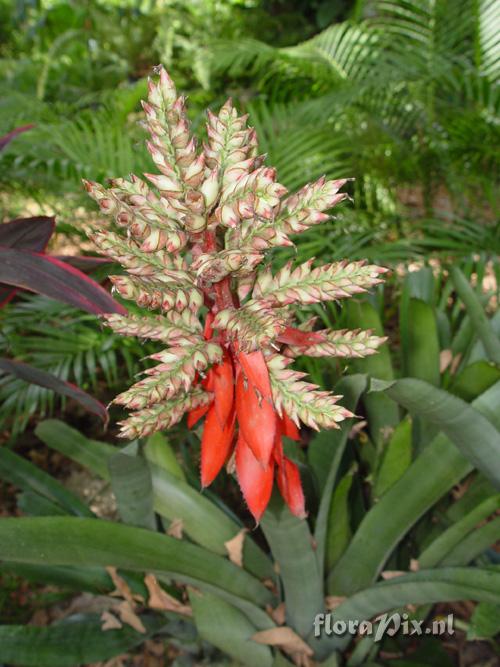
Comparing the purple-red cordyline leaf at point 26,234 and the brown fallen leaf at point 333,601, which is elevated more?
the purple-red cordyline leaf at point 26,234

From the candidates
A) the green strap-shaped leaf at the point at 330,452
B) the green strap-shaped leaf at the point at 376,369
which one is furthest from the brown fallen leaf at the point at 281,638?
the green strap-shaped leaf at the point at 376,369

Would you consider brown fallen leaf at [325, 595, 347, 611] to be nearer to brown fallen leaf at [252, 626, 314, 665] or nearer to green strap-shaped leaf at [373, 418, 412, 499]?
brown fallen leaf at [252, 626, 314, 665]

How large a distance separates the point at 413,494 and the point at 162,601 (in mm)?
479

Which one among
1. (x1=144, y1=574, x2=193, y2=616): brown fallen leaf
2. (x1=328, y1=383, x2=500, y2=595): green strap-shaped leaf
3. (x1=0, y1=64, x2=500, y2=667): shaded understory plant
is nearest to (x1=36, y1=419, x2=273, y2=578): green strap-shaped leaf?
(x1=0, y1=64, x2=500, y2=667): shaded understory plant

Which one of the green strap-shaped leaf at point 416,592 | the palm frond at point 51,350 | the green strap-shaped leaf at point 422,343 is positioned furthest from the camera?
the palm frond at point 51,350

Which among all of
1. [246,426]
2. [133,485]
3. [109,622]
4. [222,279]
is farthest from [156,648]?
[222,279]

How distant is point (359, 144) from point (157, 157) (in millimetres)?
2084

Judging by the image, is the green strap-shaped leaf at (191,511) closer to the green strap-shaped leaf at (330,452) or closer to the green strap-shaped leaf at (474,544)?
the green strap-shaped leaf at (330,452)

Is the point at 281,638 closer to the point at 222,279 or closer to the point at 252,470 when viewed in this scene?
the point at 252,470

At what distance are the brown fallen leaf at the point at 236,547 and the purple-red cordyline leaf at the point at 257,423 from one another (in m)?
0.41

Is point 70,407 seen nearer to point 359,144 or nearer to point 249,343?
point 359,144

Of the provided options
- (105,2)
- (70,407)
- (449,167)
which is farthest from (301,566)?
(105,2)

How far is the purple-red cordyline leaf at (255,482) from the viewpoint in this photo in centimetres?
60

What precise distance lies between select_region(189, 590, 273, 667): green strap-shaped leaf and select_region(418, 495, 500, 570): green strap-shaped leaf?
30cm
